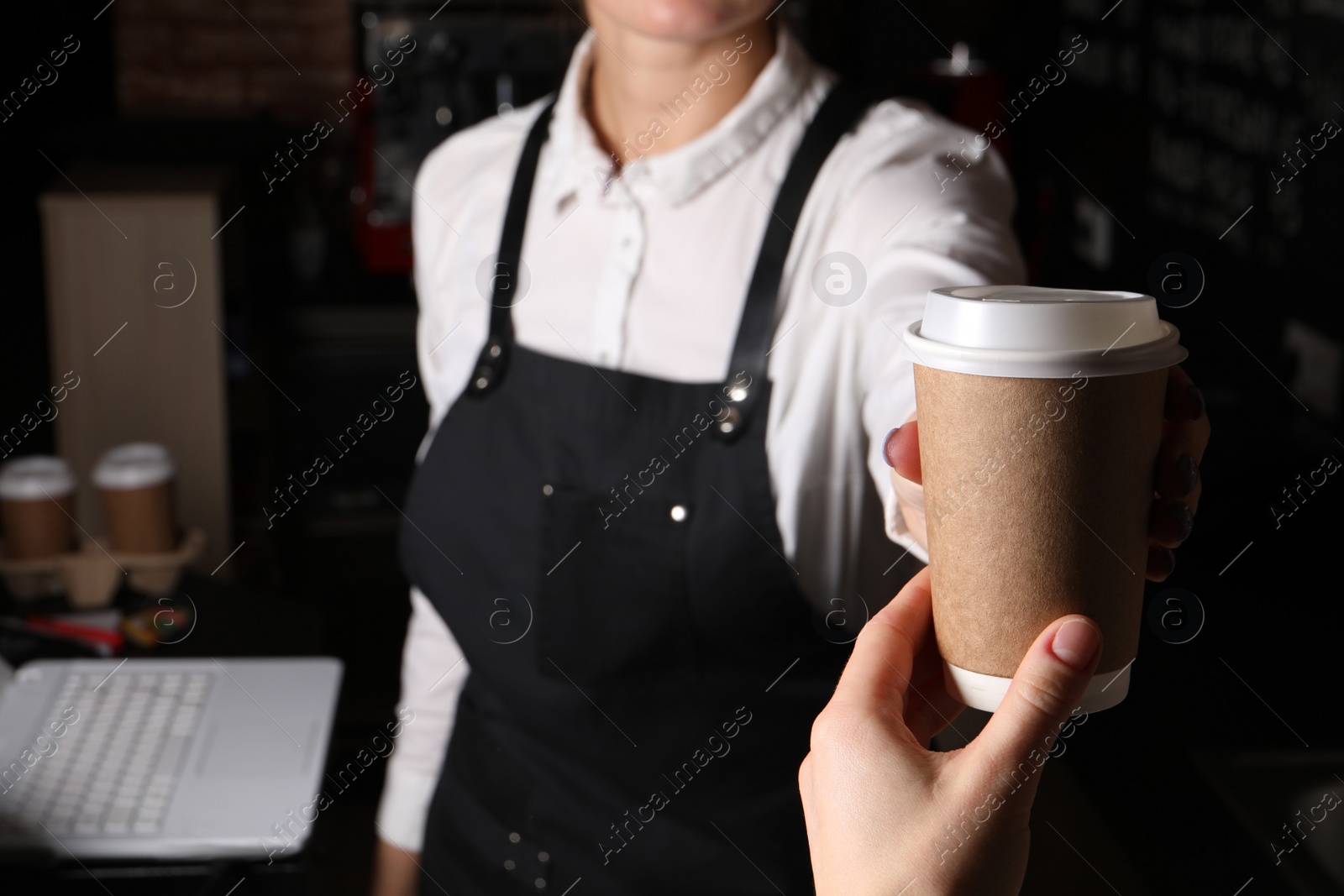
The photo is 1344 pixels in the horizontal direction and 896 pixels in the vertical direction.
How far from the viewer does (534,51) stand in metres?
2.59

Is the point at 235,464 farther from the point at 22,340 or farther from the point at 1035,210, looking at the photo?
the point at 1035,210

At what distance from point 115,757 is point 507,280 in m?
0.65

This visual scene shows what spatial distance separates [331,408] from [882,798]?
218 centimetres

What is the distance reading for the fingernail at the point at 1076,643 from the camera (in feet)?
1.70

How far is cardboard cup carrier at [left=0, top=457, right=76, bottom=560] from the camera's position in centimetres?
168

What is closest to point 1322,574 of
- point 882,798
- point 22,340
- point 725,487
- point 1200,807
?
point 1200,807

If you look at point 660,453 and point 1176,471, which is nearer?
point 1176,471

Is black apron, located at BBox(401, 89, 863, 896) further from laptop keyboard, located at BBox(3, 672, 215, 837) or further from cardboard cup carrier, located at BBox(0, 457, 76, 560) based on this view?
cardboard cup carrier, located at BBox(0, 457, 76, 560)

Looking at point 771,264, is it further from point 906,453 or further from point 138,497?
point 138,497

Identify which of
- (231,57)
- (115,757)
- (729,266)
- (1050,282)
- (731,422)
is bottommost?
(115,757)

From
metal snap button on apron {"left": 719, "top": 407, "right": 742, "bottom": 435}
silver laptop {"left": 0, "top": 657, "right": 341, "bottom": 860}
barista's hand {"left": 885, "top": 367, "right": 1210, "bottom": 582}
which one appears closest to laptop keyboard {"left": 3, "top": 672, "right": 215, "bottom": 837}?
silver laptop {"left": 0, "top": 657, "right": 341, "bottom": 860}

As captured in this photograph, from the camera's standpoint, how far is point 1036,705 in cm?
50

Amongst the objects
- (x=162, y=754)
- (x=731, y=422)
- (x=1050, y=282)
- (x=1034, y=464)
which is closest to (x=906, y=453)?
(x=1034, y=464)

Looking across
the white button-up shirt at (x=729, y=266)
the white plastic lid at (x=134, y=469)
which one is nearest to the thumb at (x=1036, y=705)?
the white button-up shirt at (x=729, y=266)
